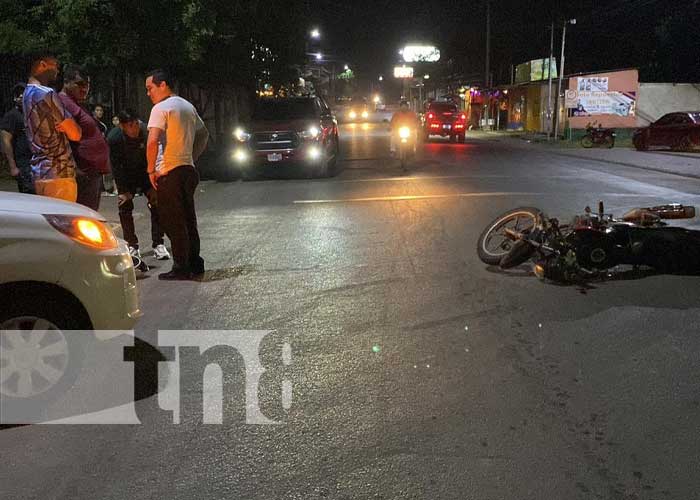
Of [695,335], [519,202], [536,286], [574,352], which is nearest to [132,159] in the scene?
[536,286]

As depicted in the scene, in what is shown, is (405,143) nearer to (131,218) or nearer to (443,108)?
(131,218)

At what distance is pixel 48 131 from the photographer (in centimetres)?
605

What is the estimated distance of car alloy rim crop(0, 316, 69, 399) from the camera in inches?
157

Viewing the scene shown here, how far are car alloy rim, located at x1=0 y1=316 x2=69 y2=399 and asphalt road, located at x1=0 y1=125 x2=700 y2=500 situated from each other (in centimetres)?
27

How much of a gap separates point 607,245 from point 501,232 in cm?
131

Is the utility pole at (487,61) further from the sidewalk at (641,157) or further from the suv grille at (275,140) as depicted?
the suv grille at (275,140)

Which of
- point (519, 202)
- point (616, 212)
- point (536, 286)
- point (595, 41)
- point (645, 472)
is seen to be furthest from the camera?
point (595, 41)

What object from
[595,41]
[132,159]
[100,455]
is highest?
[595,41]

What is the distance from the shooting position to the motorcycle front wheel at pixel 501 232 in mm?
7465

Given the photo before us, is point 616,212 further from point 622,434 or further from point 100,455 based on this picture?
point 100,455

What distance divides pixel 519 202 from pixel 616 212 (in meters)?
1.72

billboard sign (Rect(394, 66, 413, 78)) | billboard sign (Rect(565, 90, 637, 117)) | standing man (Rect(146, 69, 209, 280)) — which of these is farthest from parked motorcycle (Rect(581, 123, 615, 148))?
billboard sign (Rect(394, 66, 413, 78))

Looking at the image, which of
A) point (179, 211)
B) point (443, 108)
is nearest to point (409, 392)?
point (179, 211)

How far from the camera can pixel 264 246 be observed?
A: 9078 millimetres
